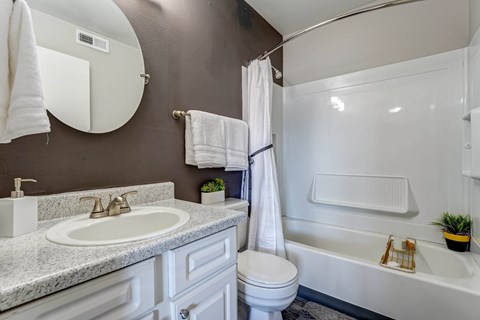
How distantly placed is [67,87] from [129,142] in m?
0.35

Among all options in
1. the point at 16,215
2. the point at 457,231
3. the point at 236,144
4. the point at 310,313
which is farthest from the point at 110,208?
the point at 457,231

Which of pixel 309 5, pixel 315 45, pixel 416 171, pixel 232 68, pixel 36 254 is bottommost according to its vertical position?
pixel 36 254

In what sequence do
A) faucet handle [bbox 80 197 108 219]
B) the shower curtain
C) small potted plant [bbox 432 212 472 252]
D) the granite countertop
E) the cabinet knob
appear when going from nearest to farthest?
1. the granite countertop
2. the cabinet knob
3. faucet handle [bbox 80 197 108 219]
4. small potted plant [bbox 432 212 472 252]
5. the shower curtain

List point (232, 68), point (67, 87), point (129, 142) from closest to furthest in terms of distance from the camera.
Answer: point (67, 87), point (129, 142), point (232, 68)

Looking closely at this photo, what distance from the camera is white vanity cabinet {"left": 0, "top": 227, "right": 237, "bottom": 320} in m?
0.47

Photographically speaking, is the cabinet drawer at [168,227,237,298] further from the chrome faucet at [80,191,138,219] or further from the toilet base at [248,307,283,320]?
the toilet base at [248,307,283,320]

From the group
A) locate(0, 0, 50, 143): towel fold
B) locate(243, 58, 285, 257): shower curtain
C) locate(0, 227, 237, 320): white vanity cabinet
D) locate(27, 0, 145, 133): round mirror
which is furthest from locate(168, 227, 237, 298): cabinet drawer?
locate(243, 58, 285, 257): shower curtain

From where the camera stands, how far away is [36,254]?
1.77 ft

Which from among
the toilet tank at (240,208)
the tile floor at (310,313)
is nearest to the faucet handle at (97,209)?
the toilet tank at (240,208)

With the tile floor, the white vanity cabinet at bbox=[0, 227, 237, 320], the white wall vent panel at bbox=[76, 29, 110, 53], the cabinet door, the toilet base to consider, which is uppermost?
the white wall vent panel at bbox=[76, 29, 110, 53]

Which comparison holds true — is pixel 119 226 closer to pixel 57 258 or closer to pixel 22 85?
pixel 57 258

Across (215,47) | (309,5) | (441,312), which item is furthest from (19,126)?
(309,5)

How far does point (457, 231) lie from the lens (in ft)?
4.99

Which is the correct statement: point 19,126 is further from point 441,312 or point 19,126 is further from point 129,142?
point 441,312
